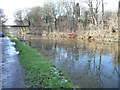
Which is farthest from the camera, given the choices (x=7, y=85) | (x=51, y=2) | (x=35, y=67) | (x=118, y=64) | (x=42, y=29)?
(x=42, y=29)

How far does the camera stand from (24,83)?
346 inches

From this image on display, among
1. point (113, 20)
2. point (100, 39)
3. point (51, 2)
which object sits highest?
point (51, 2)

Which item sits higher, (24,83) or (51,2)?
(51,2)

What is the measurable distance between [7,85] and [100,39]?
3330 cm

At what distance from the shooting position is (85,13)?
195ft

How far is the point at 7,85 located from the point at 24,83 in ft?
2.19

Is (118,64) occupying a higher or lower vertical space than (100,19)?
lower

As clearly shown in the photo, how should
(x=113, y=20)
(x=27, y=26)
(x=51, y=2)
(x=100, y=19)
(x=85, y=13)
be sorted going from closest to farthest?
(x=113, y=20), (x=100, y=19), (x=85, y=13), (x=51, y=2), (x=27, y=26)

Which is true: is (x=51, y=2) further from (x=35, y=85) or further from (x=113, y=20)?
(x=35, y=85)

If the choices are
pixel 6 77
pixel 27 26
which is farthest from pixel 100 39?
pixel 27 26

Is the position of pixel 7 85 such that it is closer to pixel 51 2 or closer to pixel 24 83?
pixel 24 83

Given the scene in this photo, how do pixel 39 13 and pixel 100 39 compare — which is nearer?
pixel 100 39

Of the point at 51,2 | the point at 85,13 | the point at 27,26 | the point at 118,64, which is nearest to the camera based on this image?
the point at 118,64

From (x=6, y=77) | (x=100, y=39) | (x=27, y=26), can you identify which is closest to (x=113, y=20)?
(x=100, y=39)
